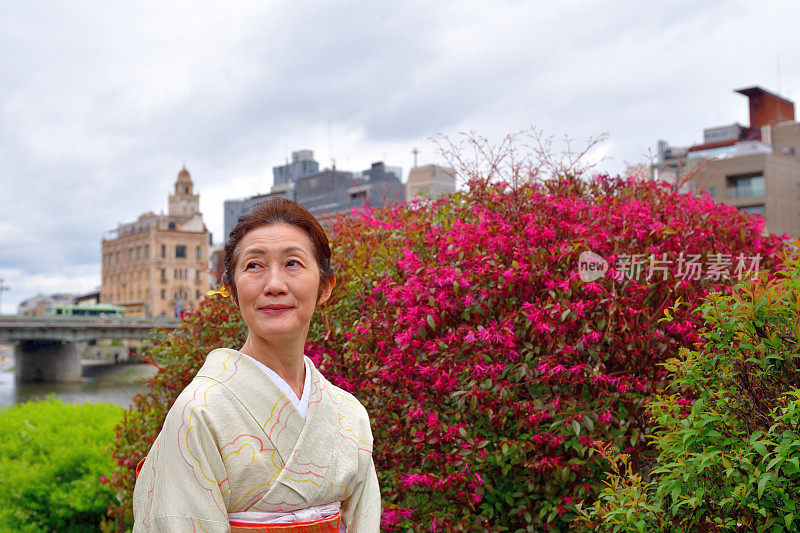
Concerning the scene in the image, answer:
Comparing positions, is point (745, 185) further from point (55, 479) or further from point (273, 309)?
point (273, 309)

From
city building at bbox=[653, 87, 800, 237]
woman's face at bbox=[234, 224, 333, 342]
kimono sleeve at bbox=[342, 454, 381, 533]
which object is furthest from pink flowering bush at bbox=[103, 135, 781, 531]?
city building at bbox=[653, 87, 800, 237]

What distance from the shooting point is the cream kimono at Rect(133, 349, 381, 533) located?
194 cm

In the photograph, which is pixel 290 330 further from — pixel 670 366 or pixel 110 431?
pixel 110 431

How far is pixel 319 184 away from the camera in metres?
64.4

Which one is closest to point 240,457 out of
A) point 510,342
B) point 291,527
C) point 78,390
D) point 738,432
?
point 291,527

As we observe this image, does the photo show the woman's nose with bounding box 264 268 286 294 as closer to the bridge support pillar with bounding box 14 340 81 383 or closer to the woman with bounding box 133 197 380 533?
the woman with bounding box 133 197 380 533

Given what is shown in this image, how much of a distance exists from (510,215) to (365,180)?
194 ft

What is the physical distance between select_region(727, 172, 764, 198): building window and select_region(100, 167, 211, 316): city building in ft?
184

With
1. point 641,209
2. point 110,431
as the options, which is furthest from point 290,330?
point 110,431

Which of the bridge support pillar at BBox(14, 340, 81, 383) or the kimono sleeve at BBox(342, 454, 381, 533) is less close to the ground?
the kimono sleeve at BBox(342, 454, 381, 533)

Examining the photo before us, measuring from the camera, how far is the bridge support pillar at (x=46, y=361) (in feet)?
142
